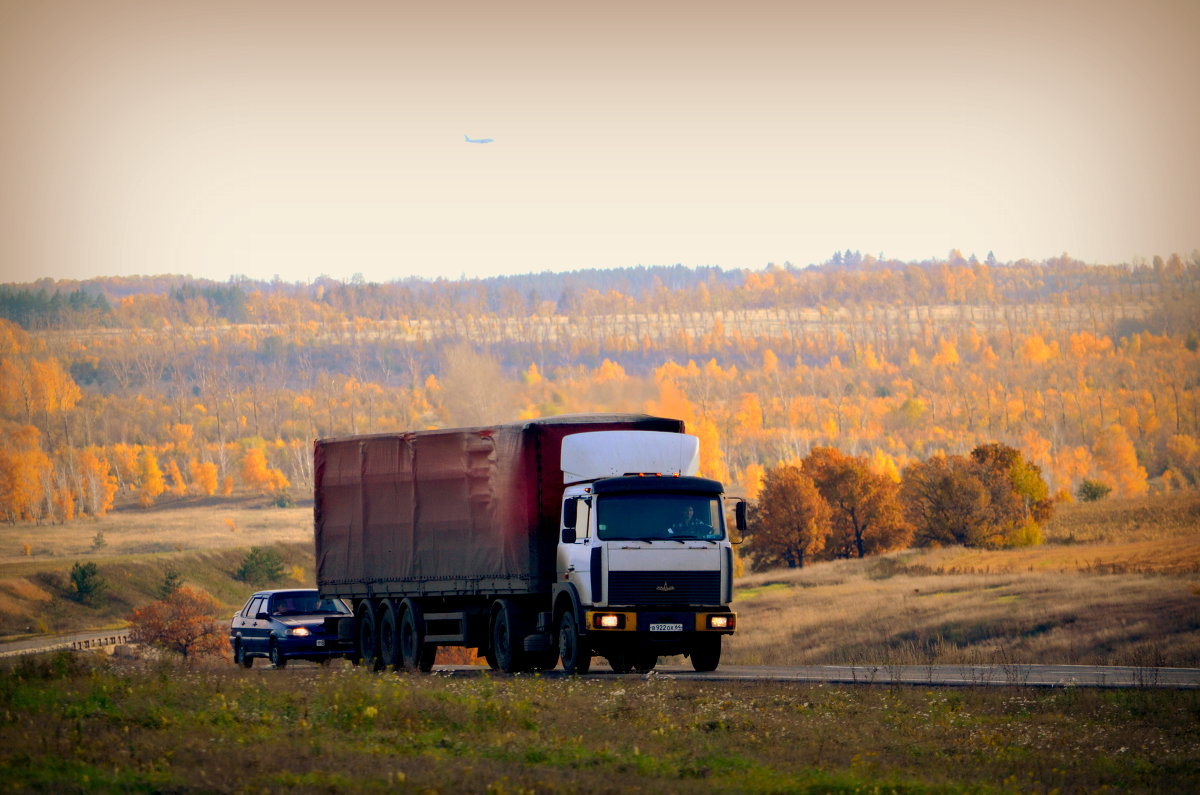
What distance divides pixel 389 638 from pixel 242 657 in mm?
5798

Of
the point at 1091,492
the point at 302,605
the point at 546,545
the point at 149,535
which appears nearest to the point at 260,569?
the point at 149,535

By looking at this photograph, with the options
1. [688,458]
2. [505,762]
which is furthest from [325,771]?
[688,458]

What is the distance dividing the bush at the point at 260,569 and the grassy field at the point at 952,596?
48.9 inches

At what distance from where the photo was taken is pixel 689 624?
27109 mm

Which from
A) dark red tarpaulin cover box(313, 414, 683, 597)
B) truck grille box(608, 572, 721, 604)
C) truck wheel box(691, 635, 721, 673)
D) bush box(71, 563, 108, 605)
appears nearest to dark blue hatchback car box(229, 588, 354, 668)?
dark red tarpaulin cover box(313, 414, 683, 597)

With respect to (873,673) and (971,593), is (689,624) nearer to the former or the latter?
(873,673)

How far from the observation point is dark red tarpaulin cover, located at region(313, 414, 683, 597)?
93.0ft

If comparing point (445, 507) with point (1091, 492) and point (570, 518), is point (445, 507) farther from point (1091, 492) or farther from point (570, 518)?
point (1091, 492)

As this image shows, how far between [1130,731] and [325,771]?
1052 cm

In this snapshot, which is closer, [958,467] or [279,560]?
[958,467]

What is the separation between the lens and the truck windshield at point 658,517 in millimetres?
26797

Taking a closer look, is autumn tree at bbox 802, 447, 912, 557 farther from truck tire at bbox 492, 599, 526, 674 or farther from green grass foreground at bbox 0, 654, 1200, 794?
green grass foreground at bbox 0, 654, 1200, 794

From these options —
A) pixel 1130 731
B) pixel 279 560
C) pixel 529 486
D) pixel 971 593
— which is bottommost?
pixel 279 560

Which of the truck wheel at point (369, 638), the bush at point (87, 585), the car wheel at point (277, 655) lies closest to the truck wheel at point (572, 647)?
the truck wheel at point (369, 638)
